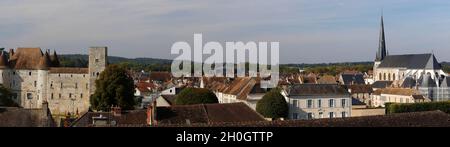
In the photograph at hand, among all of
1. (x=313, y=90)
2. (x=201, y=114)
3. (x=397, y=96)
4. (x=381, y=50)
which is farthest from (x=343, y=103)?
(x=381, y=50)

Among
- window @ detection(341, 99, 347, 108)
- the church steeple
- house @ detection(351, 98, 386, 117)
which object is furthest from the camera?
the church steeple

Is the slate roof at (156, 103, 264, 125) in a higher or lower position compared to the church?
lower

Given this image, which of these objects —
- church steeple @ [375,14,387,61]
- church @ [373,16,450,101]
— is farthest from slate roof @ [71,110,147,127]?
church steeple @ [375,14,387,61]

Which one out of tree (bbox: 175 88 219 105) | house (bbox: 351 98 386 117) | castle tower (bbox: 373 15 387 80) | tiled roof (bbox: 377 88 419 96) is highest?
castle tower (bbox: 373 15 387 80)

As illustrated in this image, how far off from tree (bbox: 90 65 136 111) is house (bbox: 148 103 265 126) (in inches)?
642

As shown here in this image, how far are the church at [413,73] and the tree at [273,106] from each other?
2800cm

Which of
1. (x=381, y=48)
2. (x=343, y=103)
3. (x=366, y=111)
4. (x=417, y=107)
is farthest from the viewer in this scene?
(x=381, y=48)

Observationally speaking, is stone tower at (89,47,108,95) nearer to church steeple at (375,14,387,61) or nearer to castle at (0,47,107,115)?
castle at (0,47,107,115)

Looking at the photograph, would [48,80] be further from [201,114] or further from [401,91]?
[401,91]

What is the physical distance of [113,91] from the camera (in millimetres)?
39594

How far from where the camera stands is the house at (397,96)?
54.6m

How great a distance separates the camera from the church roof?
8082 cm

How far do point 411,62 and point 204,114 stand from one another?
7004 centimetres
